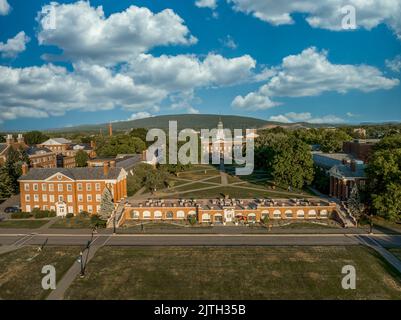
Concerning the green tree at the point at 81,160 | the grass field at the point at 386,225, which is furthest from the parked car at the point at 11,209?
the grass field at the point at 386,225

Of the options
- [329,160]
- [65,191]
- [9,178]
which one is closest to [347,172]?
[329,160]

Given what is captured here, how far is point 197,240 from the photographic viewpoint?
1647 inches

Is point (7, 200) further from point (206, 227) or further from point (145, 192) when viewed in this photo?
point (206, 227)

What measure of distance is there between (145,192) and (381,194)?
4254 cm

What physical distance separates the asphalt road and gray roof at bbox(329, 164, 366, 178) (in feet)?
54.2

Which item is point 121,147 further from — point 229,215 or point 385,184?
point 385,184

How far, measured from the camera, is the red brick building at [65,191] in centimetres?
5372

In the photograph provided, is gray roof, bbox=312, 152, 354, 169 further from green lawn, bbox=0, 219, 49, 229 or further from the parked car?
the parked car

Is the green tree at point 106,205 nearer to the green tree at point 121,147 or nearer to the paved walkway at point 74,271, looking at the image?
the paved walkway at point 74,271

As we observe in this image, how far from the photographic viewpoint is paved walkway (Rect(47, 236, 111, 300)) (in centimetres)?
2964

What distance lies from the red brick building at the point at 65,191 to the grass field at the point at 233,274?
16.5 meters

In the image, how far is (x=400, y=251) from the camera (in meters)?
37.3

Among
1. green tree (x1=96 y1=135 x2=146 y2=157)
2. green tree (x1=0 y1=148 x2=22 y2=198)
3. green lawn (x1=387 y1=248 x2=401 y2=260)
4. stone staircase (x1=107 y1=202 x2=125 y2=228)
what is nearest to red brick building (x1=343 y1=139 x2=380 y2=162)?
green lawn (x1=387 y1=248 x2=401 y2=260)

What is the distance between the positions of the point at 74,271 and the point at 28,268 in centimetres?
530
